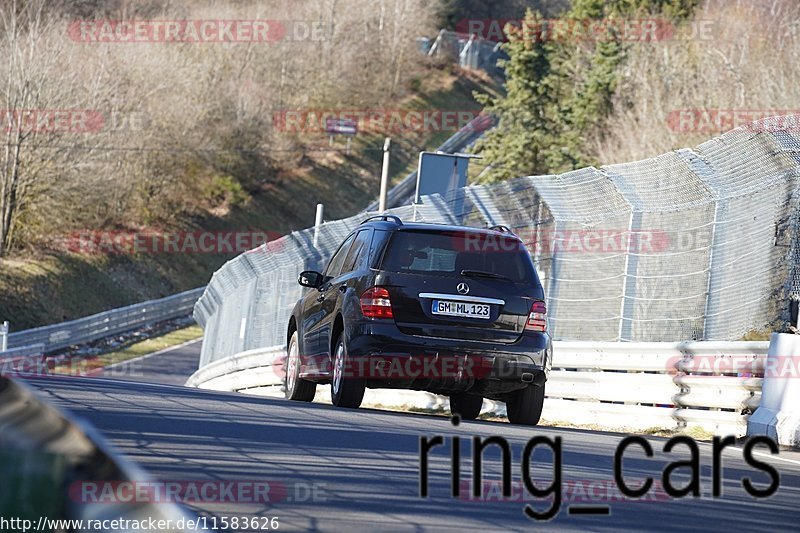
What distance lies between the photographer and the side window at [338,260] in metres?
13.3

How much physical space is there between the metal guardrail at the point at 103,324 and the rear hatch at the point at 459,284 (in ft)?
84.3

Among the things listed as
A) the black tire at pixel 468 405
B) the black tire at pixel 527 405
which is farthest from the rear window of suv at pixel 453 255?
the black tire at pixel 468 405

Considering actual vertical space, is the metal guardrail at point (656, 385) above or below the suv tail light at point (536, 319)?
below

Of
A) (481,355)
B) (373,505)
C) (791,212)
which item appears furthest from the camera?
(791,212)

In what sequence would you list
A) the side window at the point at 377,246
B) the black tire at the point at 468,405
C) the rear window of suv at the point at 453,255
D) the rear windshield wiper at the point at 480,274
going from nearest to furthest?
the rear windshield wiper at the point at 480,274, the rear window of suv at the point at 453,255, the side window at the point at 377,246, the black tire at the point at 468,405

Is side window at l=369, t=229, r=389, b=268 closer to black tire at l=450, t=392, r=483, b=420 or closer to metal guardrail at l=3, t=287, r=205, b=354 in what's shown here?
black tire at l=450, t=392, r=483, b=420

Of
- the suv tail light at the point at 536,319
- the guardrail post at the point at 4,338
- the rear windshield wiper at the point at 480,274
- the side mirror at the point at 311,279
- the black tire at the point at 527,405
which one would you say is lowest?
the guardrail post at the point at 4,338

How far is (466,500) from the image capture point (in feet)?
21.5

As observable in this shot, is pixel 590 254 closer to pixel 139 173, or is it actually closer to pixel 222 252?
pixel 139 173

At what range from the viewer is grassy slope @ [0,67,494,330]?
48250 millimetres

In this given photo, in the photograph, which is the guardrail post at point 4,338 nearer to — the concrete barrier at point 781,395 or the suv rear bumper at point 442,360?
the suv rear bumper at point 442,360

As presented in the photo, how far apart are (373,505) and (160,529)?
3.97 meters

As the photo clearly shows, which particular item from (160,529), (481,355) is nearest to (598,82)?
(481,355)

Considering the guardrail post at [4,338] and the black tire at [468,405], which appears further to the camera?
the guardrail post at [4,338]
